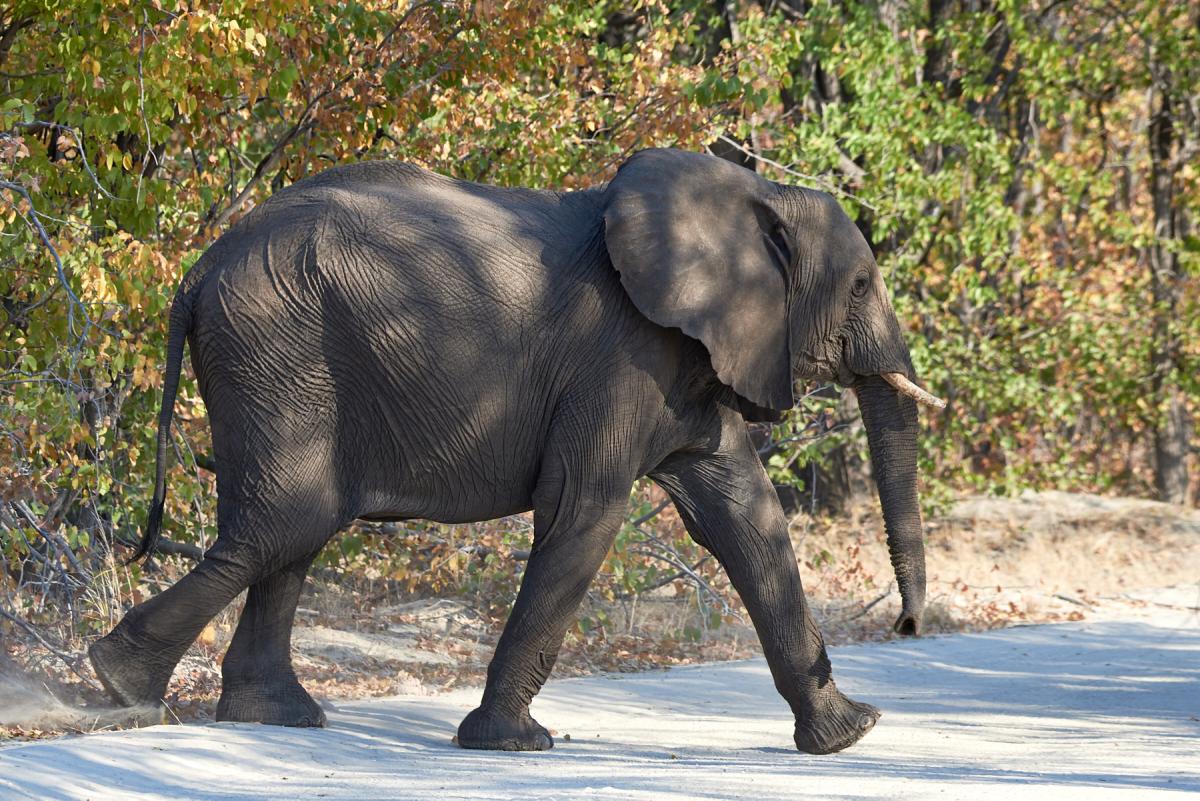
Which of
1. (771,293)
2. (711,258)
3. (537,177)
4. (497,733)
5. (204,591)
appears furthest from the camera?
(537,177)

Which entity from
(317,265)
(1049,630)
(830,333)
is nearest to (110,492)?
(317,265)

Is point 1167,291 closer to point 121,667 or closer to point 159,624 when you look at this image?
point 159,624

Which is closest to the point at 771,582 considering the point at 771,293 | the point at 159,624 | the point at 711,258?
the point at 771,293

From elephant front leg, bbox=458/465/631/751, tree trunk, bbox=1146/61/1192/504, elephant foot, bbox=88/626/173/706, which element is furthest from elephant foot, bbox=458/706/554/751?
tree trunk, bbox=1146/61/1192/504

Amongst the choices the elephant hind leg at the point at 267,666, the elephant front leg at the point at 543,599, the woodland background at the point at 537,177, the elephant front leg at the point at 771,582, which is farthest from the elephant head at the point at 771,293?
the woodland background at the point at 537,177

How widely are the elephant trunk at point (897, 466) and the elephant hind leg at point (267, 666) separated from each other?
268cm

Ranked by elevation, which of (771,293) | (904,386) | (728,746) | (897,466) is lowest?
(728,746)

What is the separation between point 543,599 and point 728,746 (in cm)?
135

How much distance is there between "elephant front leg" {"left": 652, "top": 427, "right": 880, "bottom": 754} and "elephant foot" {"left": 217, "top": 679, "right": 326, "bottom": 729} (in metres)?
1.98

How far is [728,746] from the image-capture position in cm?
820

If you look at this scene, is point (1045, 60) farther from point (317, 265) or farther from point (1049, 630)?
point (317, 265)

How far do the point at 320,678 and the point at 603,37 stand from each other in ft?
29.2

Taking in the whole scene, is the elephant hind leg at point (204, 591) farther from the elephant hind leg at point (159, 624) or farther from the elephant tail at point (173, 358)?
the elephant tail at point (173, 358)

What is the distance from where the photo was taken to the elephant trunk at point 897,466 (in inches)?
317
